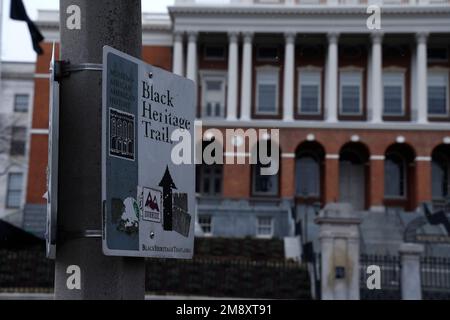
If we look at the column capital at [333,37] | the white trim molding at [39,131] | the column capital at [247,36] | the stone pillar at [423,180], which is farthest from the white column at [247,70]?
the white trim molding at [39,131]

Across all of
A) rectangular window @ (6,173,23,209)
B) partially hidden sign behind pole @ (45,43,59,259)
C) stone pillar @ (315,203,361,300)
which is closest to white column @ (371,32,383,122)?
rectangular window @ (6,173,23,209)

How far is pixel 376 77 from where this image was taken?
4706 centimetres

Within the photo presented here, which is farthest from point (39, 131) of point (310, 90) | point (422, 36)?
point (422, 36)

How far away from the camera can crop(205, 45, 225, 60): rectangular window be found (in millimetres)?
50000

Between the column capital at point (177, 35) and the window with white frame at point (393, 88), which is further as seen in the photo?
the window with white frame at point (393, 88)

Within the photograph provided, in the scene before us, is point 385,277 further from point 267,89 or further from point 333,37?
point 267,89

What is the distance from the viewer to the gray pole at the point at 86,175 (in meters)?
2.91

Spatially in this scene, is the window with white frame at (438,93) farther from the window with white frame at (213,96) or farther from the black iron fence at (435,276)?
the black iron fence at (435,276)

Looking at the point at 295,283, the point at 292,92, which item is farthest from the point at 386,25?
the point at 295,283

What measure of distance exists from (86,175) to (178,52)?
45.0m

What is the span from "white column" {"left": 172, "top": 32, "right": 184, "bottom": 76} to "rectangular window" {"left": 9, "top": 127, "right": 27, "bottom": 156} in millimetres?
12635

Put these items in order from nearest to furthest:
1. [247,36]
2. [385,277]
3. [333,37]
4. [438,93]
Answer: [385,277]
[333,37]
[247,36]
[438,93]

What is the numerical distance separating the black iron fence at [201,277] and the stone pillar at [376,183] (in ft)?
79.0

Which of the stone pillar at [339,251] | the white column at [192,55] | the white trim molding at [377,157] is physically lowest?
the stone pillar at [339,251]
